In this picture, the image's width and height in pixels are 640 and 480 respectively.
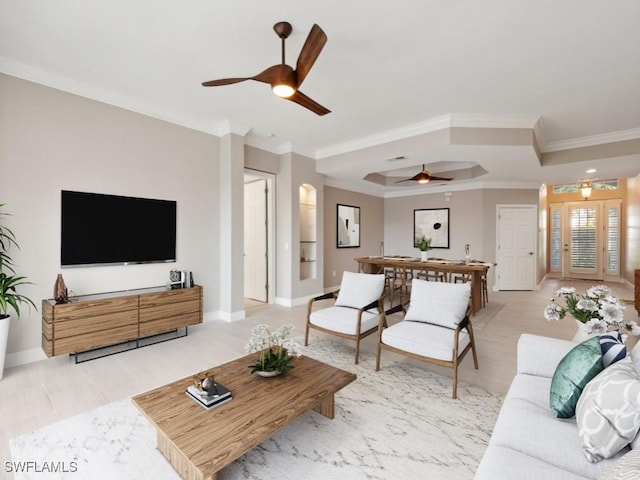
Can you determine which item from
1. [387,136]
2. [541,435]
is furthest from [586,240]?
[541,435]

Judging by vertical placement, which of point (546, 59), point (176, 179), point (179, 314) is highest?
point (546, 59)

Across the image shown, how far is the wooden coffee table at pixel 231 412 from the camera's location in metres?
1.39

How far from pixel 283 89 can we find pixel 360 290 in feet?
7.40

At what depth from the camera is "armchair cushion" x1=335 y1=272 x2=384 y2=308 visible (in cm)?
348

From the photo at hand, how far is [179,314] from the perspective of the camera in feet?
12.3

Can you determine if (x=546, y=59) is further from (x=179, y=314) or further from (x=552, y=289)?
(x=552, y=289)

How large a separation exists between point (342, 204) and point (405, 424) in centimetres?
563

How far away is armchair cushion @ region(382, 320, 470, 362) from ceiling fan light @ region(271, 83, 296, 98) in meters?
2.31

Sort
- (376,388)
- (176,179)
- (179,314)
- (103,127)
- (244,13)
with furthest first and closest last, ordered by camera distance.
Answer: (176,179), (179,314), (103,127), (376,388), (244,13)

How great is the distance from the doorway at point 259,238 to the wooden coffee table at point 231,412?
11.7 ft

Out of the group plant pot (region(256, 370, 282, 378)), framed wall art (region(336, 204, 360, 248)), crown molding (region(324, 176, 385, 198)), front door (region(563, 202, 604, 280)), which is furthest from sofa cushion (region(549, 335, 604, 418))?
front door (region(563, 202, 604, 280))

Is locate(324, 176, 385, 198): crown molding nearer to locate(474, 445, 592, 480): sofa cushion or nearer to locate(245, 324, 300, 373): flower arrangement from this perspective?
locate(245, 324, 300, 373): flower arrangement

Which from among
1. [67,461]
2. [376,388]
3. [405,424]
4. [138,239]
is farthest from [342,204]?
[67,461]

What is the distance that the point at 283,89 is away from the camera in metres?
2.57
